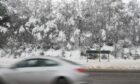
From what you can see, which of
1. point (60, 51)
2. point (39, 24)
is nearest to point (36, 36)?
point (39, 24)

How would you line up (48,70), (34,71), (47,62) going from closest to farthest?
1. (48,70)
2. (34,71)
3. (47,62)

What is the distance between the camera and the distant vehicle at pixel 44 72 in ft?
41.8

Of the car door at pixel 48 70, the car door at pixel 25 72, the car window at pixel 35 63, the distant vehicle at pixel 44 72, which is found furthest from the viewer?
the car window at pixel 35 63

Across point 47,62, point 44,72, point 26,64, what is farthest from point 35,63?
point 44,72

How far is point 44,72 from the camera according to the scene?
13.1 meters

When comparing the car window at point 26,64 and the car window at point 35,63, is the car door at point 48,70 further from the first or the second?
the car window at point 26,64

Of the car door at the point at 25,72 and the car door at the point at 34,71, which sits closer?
the car door at the point at 34,71

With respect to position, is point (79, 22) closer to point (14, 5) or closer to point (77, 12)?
point (77, 12)

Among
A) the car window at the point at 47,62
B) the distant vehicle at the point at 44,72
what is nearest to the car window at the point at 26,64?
the distant vehicle at the point at 44,72

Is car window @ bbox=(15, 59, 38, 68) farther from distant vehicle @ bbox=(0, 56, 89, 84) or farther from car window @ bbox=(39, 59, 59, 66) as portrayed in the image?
car window @ bbox=(39, 59, 59, 66)

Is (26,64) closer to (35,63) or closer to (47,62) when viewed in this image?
(35,63)

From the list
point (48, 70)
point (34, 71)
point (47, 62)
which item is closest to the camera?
point (48, 70)

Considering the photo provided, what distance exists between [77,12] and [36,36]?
6398 mm

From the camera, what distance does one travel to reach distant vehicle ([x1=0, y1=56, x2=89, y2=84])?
12742 mm
